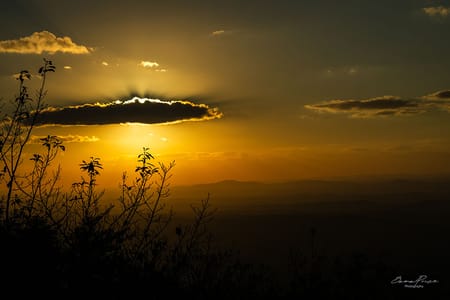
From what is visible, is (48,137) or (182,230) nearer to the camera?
(182,230)

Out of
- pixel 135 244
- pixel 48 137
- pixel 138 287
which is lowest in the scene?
pixel 138 287

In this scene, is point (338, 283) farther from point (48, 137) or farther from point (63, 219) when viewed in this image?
point (48, 137)

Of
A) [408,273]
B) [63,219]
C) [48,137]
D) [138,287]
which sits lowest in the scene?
[408,273]

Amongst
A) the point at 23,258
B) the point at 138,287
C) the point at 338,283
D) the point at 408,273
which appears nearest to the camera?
the point at 23,258

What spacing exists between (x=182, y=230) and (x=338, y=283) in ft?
22.2

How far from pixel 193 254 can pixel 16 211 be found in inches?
203

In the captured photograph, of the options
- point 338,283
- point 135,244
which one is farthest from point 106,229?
point 338,283

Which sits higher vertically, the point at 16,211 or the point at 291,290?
the point at 16,211

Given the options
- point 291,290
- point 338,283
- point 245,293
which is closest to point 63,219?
point 245,293

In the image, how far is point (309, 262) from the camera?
16.5 metres

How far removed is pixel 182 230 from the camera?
41.3 ft

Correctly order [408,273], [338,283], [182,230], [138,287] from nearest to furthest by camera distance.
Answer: [138,287]
[182,230]
[338,283]
[408,273]

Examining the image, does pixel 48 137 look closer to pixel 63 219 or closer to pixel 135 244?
pixel 63 219

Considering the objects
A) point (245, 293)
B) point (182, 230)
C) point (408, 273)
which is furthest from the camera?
point (408, 273)
